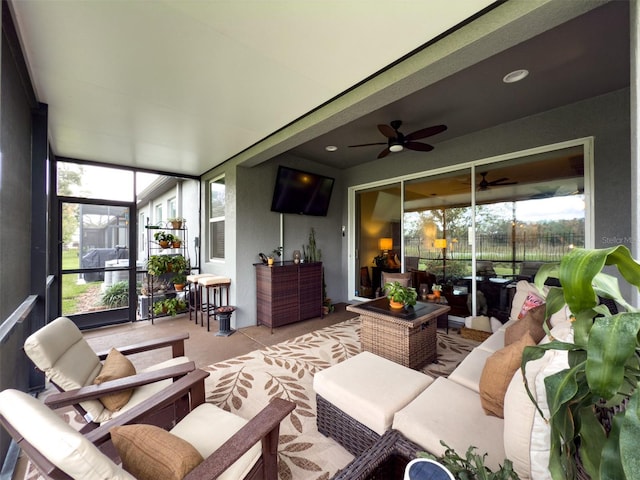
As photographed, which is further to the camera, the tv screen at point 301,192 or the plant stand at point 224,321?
the tv screen at point 301,192

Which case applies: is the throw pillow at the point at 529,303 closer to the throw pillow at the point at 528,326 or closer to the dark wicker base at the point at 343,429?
the throw pillow at the point at 528,326

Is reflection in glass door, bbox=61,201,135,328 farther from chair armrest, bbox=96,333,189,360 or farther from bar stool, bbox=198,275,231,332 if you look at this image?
chair armrest, bbox=96,333,189,360

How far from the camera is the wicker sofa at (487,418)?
1010 mm

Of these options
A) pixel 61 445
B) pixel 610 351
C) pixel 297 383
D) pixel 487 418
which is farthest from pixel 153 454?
pixel 297 383

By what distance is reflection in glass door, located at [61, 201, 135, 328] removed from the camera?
427cm

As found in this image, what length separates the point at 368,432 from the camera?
1.55 meters

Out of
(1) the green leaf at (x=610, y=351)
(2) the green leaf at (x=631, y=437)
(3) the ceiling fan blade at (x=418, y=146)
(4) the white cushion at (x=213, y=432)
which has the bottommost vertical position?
(4) the white cushion at (x=213, y=432)

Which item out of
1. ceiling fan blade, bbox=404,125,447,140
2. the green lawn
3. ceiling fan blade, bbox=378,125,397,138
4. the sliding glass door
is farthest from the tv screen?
the green lawn

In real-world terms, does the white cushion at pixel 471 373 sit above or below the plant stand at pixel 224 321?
above

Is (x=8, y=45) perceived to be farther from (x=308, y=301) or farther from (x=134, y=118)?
(x=308, y=301)

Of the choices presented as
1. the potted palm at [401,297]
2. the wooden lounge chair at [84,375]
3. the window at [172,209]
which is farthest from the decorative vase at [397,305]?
the window at [172,209]

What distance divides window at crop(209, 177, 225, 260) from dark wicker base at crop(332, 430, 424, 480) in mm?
4469

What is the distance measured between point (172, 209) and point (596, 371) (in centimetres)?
725

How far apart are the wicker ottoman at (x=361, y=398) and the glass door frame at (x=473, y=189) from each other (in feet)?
9.83
